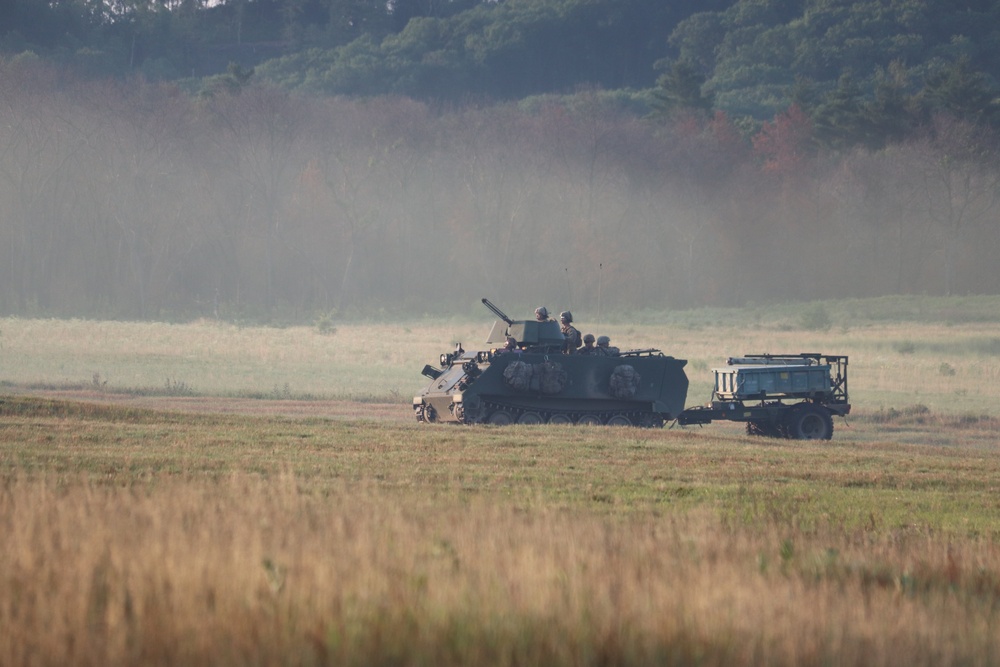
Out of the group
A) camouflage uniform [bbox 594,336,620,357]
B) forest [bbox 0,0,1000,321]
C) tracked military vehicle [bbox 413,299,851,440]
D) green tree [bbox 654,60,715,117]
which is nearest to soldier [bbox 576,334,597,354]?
camouflage uniform [bbox 594,336,620,357]

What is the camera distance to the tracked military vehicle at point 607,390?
28.3 m

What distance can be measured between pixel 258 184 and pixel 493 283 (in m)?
14.3

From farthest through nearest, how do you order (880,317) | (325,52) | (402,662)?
(325,52)
(880,317)
(402,662)

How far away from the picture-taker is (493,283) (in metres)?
78.7

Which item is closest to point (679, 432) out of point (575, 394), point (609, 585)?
point (575, 394)

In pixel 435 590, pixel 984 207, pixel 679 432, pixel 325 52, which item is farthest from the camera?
pixel 325 52

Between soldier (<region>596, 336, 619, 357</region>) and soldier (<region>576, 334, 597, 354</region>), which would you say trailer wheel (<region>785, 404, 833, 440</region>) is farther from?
soldier (<region>576, 334, 597, 354</region>)

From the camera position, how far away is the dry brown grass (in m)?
7.28

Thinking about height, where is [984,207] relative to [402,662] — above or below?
above

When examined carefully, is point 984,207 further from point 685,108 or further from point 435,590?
point 435,590

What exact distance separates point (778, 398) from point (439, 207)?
5493 cm

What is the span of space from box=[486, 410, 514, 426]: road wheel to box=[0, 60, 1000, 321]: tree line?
150ft

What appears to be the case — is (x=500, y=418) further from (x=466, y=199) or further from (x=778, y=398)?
(x=466, y=199)

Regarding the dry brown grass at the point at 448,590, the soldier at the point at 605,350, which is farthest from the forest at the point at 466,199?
the dry brown grass at the point at 448,590
